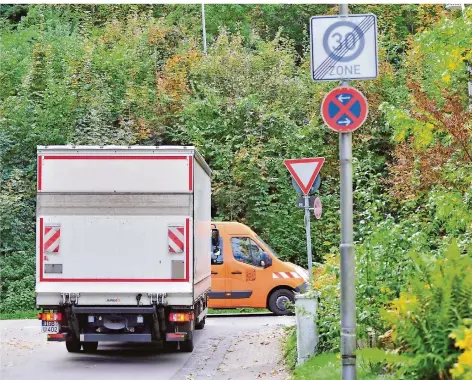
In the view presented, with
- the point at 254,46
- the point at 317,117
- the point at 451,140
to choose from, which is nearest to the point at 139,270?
the point at 451,140

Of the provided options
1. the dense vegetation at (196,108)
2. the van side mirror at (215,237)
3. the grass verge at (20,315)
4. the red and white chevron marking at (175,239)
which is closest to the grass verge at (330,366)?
the red and white chevron marking at (175,239)

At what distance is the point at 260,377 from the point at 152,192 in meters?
3.44

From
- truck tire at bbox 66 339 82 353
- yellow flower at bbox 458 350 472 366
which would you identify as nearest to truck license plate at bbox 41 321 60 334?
truck tire at bbox 66 339 82 353

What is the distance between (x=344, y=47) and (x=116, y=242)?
620 centimetres

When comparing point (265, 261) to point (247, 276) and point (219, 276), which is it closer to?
point (247, 276)

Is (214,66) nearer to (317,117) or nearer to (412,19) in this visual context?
(317,117)

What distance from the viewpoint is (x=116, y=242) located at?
13.2 metres

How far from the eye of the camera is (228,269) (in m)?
21.0

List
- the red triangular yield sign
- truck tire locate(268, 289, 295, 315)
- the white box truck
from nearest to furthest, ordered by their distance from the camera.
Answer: the white box truck, the red triangular yield sign, truck tire locate(268, 289, 295, 315)

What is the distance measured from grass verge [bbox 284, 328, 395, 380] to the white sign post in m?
2.72

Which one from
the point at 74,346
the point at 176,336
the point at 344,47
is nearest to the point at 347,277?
the point at 344,47

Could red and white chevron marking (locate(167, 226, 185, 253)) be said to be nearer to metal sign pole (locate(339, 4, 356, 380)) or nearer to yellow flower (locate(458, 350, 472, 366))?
metal sign pole (locate(339, 4, 356, 380))

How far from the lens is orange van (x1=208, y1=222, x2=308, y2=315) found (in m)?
21.0

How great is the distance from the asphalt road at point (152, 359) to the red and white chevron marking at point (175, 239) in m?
1.86
